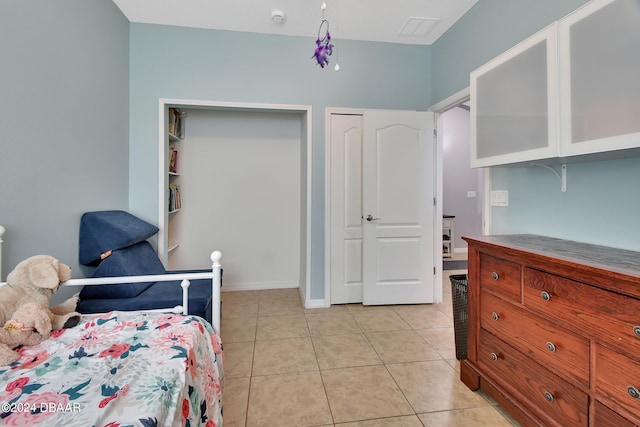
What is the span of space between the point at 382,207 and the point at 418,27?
1738 mm

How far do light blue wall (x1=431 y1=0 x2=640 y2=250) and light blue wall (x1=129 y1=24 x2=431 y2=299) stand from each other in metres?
0.59

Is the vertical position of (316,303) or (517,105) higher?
(517,105)

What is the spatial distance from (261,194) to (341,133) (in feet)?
4.17

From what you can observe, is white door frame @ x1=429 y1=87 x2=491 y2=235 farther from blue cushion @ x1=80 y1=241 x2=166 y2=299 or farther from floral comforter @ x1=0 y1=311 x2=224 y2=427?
blue cushion @ x1=80 y1=241 x2=166 y2=299

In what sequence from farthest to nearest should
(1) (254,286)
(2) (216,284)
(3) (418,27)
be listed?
(1) (254,286) < (3) (418,27) < (2) (216,284)

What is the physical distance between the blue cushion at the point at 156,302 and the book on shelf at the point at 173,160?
1.50 m

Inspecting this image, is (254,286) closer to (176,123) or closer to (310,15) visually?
(176,123)

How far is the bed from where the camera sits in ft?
2.50

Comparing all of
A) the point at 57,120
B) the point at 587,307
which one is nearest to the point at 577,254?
the point at 587,307

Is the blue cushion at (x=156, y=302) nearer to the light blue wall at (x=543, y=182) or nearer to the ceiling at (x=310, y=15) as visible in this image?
the light blue wall at (x=543, y=182)

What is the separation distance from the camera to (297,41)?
285 cm

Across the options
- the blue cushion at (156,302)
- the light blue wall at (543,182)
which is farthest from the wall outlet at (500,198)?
the blue cushion at (156,302)

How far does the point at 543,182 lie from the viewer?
5.71 feet

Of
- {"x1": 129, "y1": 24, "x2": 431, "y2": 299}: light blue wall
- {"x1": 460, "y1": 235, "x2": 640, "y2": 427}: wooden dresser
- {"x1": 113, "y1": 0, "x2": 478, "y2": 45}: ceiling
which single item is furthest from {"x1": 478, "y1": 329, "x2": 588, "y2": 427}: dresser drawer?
{"x1": 113, "y1": 0, "x2": 478, "y2": 45}: ceiling
